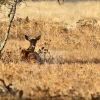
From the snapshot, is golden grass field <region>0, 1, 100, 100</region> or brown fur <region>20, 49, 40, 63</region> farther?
brown fur <region>20, 49, 40, 63</region>

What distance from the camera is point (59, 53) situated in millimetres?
16812

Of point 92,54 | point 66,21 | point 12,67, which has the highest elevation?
point 12,67

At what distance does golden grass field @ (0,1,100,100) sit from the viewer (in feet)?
32.4

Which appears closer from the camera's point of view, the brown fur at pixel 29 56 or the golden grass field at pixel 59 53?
the golden grass field at pixel 59 53

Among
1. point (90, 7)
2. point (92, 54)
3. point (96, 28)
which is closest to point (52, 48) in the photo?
point (92, 54)

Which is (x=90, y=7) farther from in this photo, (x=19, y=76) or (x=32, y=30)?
(x=19, y=76)

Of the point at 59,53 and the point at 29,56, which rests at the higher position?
the point at 29,56

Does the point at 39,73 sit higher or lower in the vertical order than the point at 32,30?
higher

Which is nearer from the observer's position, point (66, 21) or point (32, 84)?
point (32, 84)

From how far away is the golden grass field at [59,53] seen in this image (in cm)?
988

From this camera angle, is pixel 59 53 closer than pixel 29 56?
No

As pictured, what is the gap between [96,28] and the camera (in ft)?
87.0

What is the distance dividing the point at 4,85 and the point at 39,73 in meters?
2.15

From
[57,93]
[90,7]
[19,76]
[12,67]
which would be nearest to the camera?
[57,93]
